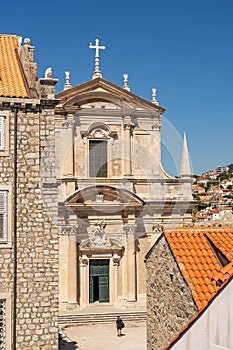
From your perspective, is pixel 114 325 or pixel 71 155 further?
pixel 71 155

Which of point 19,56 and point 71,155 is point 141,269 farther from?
point 19,56

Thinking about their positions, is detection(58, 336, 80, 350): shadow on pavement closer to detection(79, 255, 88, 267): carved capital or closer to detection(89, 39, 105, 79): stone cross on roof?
detection(79, 255, 88, 267): carved capital

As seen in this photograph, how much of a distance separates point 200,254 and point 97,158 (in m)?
17.1

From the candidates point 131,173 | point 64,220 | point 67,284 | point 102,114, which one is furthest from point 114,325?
point 102,114

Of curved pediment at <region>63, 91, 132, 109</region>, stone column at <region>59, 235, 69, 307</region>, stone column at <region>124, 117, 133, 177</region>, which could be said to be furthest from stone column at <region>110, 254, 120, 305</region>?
curved pediment at <region>63, 91, 132, 109</region>

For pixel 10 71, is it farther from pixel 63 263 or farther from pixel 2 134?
pixel 63 263

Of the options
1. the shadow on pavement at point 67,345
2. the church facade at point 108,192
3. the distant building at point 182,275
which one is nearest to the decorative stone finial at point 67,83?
the church facade at point 108,192

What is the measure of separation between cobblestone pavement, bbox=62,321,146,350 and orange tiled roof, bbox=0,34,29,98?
9536mm

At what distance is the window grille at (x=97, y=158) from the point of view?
27.7m

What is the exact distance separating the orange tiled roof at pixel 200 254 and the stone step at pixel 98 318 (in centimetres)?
1308

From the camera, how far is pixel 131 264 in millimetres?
26734

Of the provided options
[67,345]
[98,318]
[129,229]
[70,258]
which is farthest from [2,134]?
[129,229]

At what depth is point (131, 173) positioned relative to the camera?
91.2 feet

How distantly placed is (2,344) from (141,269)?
14.2 metres
